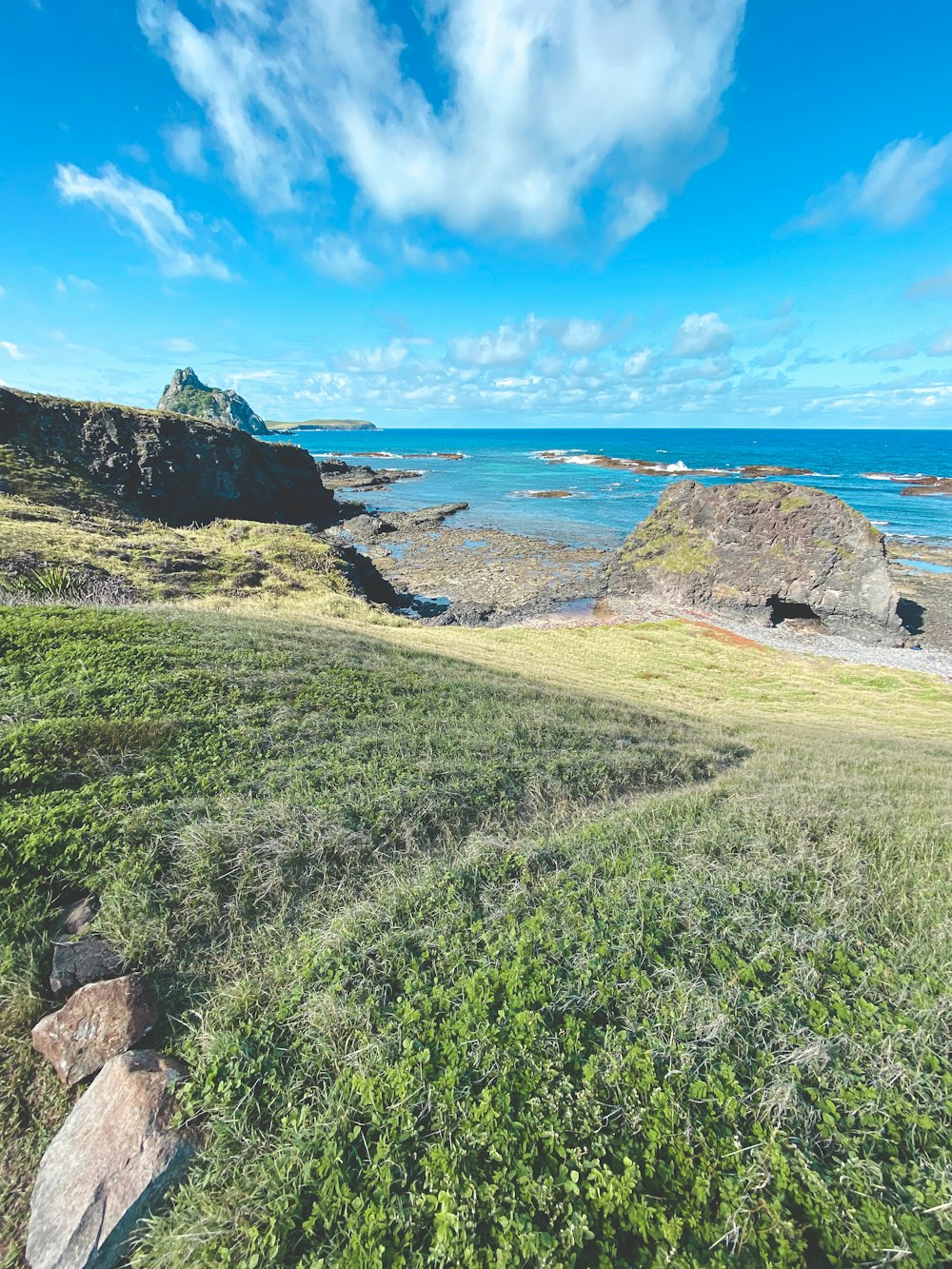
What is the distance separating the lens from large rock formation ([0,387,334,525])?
41719 millimetres

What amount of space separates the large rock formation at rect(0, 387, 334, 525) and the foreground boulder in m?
45.3

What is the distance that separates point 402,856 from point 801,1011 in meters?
4.24

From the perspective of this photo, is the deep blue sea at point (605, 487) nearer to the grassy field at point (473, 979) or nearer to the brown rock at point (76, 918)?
the grassy field at point (473, 979)

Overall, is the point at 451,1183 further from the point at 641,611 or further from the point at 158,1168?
the point at 641,611

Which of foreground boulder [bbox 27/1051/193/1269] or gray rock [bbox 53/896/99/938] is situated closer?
foreground boulder [bbox 27/1051/193/1269]

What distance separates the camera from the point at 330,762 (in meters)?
8.11

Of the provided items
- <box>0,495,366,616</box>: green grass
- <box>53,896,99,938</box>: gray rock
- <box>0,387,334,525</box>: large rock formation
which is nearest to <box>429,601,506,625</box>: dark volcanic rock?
<box>0,495,366,616</box>: green grass

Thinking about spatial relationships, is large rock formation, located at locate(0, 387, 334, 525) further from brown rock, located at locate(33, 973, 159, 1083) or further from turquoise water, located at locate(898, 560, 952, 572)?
turquoise water, located at locate(898, 560, 952, 572)

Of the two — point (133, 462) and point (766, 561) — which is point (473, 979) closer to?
point (766, 561)

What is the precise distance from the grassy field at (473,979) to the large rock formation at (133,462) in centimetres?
4132

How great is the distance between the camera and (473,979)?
15.3ft

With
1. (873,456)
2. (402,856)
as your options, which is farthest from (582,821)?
(873,456)

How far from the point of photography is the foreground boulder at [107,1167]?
3.15 m

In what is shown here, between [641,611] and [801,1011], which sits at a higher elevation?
[801,1011]
